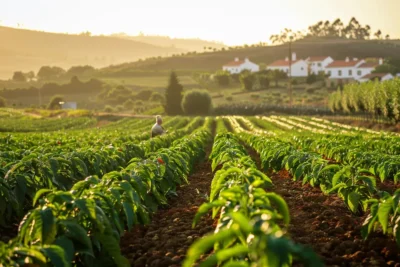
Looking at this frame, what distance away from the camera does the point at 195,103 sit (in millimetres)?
70500

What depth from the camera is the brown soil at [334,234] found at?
5676 mm

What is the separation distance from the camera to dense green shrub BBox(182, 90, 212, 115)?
70.5 m

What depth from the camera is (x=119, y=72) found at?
141750mm

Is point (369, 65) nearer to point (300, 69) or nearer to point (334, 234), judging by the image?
point (300, 69)

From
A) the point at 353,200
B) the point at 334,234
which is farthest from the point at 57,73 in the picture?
the point at 334,234

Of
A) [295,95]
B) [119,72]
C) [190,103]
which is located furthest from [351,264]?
[119,72]

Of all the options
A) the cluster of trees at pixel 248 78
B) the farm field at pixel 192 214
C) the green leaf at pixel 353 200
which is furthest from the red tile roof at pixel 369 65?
the green leaf at pixel 353 200

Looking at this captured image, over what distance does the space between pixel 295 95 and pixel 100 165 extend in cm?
8141

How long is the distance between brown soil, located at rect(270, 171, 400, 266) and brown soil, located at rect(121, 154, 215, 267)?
1217 millimetres

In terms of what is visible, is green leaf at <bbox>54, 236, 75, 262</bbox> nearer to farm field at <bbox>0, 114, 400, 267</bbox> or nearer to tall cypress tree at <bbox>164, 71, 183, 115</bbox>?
farm field at <bbox>0, 114, 400, 267</bbox>

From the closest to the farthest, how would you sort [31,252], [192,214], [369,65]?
[31,252], [192,214], [369,65]

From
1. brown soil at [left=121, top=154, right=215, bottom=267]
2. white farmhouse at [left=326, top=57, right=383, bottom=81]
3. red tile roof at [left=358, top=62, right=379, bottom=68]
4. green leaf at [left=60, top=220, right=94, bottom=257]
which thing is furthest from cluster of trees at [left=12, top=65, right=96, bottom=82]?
green leaf at [left=60, top=220, right=94, bottom=257]

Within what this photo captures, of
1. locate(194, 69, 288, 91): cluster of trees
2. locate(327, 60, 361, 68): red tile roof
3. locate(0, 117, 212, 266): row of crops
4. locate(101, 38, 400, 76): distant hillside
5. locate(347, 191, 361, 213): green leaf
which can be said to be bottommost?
locate(194, 69, 288, 91): cluster of trees

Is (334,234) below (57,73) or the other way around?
below
